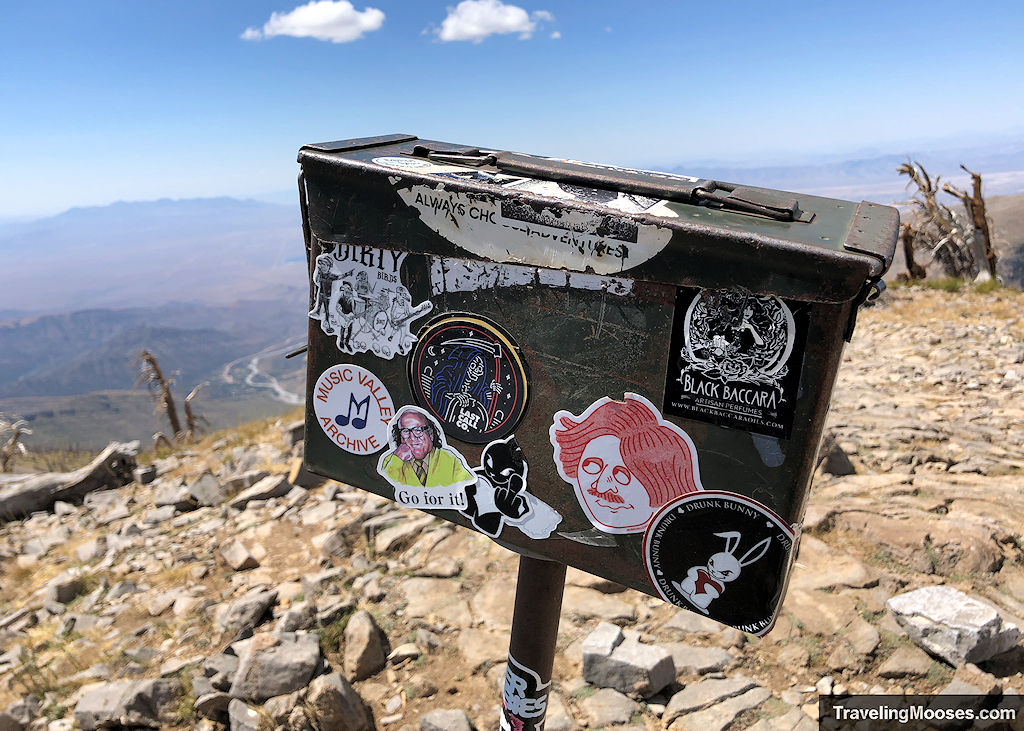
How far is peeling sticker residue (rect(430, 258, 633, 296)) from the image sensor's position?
1.60 meters

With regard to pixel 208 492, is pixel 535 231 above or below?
above

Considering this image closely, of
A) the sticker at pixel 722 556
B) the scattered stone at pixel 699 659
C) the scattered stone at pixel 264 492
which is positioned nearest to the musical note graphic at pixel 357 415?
the sticker at pixel 722 556

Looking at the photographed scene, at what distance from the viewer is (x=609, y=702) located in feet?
10.8

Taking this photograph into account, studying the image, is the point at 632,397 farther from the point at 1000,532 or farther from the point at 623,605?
the point at 1000,532

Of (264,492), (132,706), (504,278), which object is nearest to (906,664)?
(504,278)

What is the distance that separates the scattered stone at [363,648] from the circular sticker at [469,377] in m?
2.33

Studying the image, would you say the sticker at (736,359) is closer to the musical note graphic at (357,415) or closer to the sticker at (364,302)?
the sticker at (364,302)

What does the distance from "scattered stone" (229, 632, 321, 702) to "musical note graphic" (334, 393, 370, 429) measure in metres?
2.10

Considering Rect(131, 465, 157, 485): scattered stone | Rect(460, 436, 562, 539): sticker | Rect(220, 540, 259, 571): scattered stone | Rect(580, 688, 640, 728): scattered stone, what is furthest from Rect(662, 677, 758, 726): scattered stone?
Rect(131, 465, 157, 485): scattered stone

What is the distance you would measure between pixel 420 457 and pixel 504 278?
24.7 inches

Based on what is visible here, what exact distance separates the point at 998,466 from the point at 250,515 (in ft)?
21.7

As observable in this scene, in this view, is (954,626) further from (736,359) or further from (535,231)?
(535,231)

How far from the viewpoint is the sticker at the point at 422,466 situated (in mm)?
1920

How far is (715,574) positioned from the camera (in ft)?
5.46
